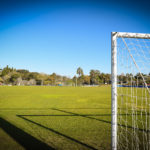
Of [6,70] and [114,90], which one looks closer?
[114,90]

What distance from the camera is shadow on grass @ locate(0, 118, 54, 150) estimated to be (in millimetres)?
2857

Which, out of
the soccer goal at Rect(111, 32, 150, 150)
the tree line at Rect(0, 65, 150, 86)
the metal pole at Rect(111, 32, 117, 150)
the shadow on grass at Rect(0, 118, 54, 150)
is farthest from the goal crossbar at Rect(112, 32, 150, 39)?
the tree line at Rect(0, 65, 150, 86)

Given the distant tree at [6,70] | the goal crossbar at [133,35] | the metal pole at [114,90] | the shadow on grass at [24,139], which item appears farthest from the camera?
the distant tree at [6,70]

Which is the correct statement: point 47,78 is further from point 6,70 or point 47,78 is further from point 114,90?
point 114,90

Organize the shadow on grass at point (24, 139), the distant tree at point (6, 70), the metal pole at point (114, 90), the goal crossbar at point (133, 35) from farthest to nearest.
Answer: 1. the distant tree at point (6, 70)
2. the shadow on grass at point (24, 139)
3. the goal crossbar at point (133, 35)
4. the metal pole at point (114, 90)

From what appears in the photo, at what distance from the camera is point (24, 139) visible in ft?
10.5

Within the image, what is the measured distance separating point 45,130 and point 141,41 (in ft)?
12.5

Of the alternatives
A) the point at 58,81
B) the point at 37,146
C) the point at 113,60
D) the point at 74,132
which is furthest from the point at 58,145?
the point at 58,81

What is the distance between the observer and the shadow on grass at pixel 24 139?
2.86 meters

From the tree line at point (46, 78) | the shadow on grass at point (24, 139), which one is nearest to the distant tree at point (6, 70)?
the tree line at point (46, 78)

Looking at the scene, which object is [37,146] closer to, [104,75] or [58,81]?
[104,75]

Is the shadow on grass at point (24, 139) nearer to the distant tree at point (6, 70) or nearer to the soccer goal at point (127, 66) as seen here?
the soccer goal at point (127, 66)

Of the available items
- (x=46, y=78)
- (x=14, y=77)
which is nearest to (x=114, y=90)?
(x=14, y=77)

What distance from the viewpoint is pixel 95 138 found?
3.29 metres
